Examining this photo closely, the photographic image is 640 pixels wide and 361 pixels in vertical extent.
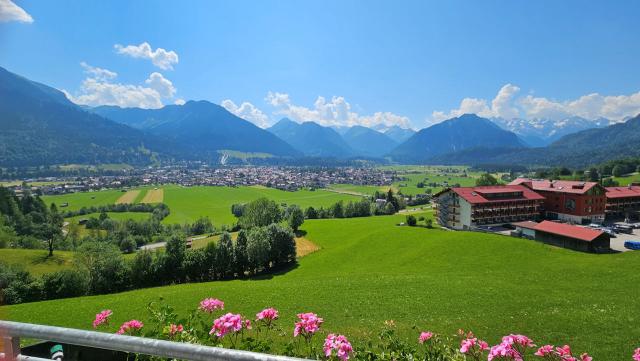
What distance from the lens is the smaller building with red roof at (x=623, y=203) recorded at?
2335 inches

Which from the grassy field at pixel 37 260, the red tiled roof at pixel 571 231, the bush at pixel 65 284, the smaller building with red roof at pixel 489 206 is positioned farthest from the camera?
the smaller building with red roof at pixel 489 206

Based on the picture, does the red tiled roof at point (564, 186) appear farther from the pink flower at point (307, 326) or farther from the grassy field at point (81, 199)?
the grassy field at point (81, 199)

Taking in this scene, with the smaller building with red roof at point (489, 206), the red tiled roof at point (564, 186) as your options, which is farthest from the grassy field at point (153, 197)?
the red tiled roof at point (564, 186)

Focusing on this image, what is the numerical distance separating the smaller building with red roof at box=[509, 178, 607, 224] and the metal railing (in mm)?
67424

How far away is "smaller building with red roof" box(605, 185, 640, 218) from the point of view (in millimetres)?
59312

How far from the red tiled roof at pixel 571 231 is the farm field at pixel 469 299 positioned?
8.69 ft

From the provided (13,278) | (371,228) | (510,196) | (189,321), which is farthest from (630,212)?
(13,278)

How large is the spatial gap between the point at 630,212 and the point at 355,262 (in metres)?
50.8

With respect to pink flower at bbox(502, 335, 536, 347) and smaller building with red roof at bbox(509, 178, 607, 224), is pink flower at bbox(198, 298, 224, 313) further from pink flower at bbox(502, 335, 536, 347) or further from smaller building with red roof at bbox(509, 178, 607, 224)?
smaller building with red roof at bbox(509, 178, 607, 224)

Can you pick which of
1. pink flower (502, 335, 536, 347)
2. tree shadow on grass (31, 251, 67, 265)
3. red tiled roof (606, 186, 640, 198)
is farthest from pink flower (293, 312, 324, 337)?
red tiled roof (606, 186, 640, 198)

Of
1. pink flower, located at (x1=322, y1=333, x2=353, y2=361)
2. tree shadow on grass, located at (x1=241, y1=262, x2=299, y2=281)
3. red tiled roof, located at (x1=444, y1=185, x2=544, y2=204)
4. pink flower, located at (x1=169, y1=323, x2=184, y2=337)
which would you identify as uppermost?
pink flower, located at (x1=322, y1=333, x2=353, y2=361)

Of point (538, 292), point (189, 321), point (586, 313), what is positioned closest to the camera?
point (189, 321)

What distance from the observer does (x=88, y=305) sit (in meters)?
27.9

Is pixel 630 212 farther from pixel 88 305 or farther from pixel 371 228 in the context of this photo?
pixel 88 305
